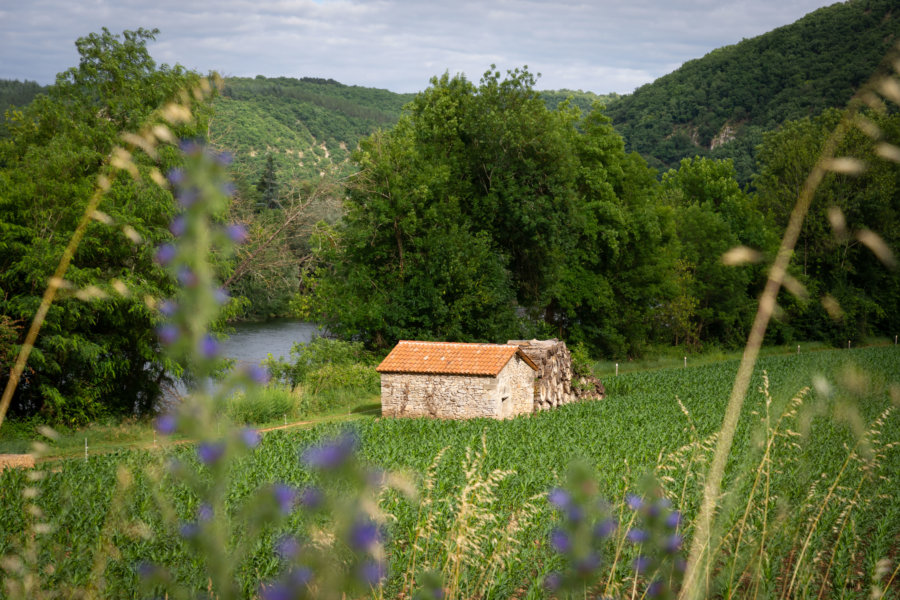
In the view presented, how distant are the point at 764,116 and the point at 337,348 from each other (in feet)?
183

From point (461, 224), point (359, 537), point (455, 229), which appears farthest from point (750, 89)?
point (359, 537)

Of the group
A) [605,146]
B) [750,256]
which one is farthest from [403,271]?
[750,256]

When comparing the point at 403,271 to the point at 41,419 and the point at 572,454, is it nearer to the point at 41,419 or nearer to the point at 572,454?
the point at 41,419

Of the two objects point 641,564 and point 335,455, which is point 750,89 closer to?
point 641,564

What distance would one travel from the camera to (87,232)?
19906 millimetres

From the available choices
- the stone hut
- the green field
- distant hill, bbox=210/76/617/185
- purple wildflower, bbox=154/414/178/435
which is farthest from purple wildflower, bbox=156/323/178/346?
distant hill, bbox=210/76/617/185

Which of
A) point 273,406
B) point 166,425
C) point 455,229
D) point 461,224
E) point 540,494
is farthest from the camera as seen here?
point 461,224

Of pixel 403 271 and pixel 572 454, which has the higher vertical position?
pixel 403 271

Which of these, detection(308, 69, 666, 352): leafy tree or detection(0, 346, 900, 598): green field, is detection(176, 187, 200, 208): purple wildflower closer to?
detection(0, 346, 900, 598): green field

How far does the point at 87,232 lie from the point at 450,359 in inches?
445

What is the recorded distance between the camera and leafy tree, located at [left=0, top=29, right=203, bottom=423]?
19219 millimetres

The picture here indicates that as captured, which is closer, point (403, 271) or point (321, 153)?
point (403, 271)

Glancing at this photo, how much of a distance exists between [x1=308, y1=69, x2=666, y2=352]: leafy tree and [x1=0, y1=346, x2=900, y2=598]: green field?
8606 mm

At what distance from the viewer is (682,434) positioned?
18.1 meters
